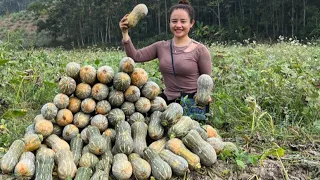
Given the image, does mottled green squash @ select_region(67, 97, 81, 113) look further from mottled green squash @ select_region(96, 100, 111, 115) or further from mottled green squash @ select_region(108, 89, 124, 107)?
mottled green squash @ select_region(108, 89, 124, 107)

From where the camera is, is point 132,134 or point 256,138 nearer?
point 132,134

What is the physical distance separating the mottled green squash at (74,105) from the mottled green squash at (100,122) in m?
0.22

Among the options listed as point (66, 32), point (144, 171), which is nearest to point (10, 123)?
point (144, 171)

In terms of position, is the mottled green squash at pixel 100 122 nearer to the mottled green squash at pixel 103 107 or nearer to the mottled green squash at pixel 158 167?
the mottled green squash at pixel 103 107

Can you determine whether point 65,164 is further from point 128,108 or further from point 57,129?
point 128,108

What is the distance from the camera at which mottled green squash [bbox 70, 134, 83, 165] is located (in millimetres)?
3434

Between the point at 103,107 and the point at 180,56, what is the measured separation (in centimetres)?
165

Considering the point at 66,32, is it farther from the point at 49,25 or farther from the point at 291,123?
the point at 291,123

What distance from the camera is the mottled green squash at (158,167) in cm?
325

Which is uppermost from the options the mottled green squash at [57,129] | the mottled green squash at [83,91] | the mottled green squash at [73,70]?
the mottled green squash at [73,70]

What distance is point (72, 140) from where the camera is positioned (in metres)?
3.64

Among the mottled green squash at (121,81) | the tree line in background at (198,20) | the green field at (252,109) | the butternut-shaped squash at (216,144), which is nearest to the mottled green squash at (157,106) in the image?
the mottled green squash at (121,81)

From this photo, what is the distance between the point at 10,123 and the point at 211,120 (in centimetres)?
257

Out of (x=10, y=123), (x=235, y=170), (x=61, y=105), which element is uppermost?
(x=61, y=105)
